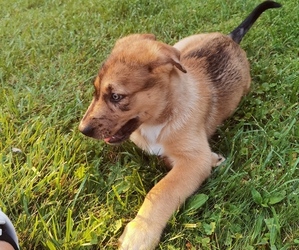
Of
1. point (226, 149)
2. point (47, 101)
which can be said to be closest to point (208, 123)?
point (226, 149)

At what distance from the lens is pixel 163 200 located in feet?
8.78

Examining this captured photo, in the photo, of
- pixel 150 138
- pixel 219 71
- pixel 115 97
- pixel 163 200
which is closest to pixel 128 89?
pixel 115 97

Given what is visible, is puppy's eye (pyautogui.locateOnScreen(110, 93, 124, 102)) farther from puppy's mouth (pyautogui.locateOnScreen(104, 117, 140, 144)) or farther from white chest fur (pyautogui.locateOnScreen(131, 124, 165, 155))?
white chest fur (pyautogui.locateOnScreen(131, 124, 165, 155))

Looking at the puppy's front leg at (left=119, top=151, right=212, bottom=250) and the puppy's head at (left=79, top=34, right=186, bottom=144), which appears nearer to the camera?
the puppy's front leg at (left=119, top=151, right=212, bottom=250)

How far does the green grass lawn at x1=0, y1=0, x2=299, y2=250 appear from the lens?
2580 millimetres

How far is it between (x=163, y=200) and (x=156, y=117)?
0.66 meters

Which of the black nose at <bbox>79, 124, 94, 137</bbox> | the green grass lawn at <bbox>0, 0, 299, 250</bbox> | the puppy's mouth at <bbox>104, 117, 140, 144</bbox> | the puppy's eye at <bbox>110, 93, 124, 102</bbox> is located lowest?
the green grass lawn at <bbox>0, 0, 299, 250</bbox>

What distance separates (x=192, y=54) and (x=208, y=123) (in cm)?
71

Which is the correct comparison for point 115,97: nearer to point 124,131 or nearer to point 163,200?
point 124,131

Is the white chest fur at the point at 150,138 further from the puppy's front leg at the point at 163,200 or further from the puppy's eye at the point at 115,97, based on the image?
the puppy's eye at the point at 115,97

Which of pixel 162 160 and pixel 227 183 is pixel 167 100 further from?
pixel 227 183

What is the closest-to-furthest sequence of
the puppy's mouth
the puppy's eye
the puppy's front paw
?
the puppy's front paw → the puppy's eye → the puppy's mouth

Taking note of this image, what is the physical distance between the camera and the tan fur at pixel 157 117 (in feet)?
8.71

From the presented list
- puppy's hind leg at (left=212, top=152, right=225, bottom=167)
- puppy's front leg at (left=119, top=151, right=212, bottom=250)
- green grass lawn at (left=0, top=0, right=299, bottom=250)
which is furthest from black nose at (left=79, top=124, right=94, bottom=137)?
puppy's hind leg at (left=212, top=152, right=225, bottom=167)
